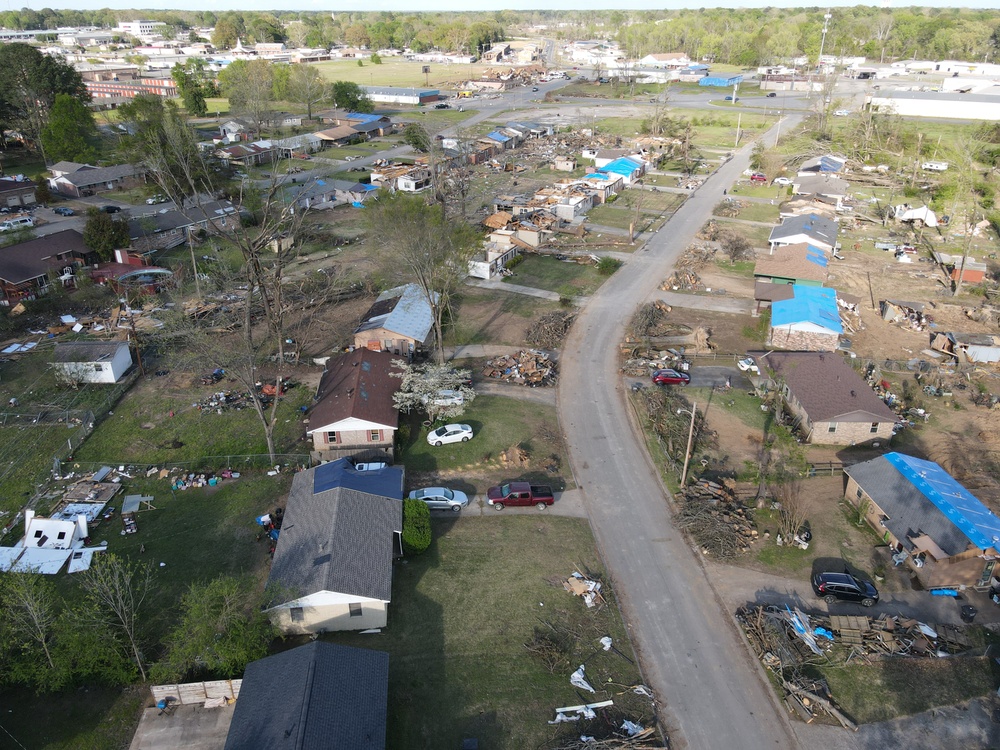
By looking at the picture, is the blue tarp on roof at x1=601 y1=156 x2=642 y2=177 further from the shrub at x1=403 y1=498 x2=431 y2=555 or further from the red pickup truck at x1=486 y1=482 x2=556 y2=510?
the shrub at x1=403 y1=498 x2=431 y2=555

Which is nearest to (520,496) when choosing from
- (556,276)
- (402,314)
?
(402,314)

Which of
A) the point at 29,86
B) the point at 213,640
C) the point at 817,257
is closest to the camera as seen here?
the point at 213,640

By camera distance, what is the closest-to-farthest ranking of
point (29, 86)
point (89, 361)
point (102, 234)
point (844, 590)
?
point (844, 590)
point (89, 361)
point (102, 234)
point (29, 86)

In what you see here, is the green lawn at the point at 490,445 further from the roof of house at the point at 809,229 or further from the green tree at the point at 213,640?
the roof of house at the point at 809,229

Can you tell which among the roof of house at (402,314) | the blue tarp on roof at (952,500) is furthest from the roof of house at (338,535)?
the blue tarp on roof at (952,500)

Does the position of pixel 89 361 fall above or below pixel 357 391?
below

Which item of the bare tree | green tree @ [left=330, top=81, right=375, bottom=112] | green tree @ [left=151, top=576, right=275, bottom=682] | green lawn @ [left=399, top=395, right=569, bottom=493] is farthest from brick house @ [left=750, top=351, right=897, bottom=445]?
green tree @ [left=330, top=81, right=375, bottom=112]

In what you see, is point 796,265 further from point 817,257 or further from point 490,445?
point 490,445
